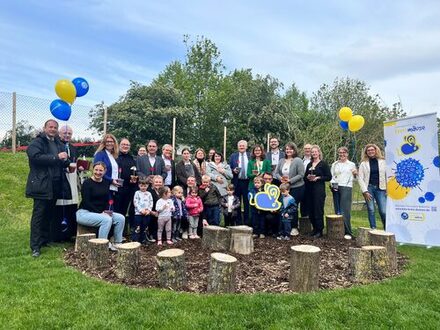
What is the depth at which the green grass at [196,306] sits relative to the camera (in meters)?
3.46

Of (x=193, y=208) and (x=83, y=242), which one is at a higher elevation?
(x=193, y=208)

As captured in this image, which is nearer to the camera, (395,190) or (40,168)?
(40,168)

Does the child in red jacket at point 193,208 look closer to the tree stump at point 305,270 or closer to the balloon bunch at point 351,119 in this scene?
the tree stump at point 305,270

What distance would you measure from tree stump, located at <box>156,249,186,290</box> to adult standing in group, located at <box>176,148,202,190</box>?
2936 millimetres

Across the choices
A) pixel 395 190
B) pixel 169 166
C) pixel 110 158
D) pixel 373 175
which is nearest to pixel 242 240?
pixel 169 166

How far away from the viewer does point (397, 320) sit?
3580 mm

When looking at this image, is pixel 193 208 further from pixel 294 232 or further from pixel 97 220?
pixel 294 232

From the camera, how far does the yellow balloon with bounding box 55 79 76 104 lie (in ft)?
22.4

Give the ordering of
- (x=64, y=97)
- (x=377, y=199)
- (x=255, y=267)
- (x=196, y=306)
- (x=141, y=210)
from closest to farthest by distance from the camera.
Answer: (x=196, y=306) < (x=255, y=267) < (x=141, y=210) < (x=64, y=97) < (x=377, y=199)

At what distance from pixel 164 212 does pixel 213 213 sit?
115 cm

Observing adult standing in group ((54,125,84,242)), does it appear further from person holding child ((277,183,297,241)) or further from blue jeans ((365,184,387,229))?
blue jeans ((365,184,387,229))

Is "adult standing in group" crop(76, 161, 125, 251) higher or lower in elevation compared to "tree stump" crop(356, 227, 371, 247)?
higher

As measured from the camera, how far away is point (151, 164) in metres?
6.92

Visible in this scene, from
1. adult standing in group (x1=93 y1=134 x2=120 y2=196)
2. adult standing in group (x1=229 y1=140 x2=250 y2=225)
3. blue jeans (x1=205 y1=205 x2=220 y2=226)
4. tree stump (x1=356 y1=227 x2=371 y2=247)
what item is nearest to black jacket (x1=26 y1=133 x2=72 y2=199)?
adult standing in group (x1=93 y1=134 x2=120 y2=196)
